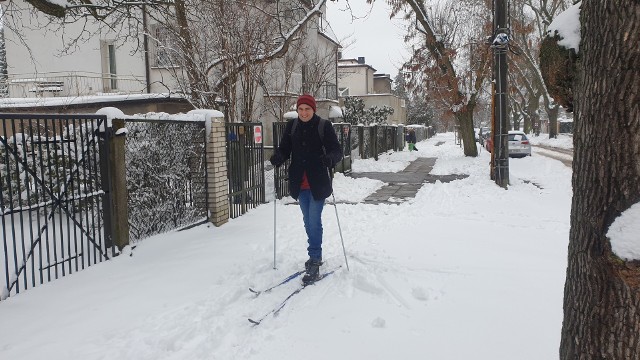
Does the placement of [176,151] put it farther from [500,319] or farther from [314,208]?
[500,319]

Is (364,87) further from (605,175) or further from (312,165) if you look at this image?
(605,175)

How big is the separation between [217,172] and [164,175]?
108cm

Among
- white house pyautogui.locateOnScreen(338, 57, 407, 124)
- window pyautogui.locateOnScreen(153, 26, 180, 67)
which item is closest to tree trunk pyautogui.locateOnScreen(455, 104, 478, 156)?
window pyautogui.locateOnScreen(153, 26, 180, 67)

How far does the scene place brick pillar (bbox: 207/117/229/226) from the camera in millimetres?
7668

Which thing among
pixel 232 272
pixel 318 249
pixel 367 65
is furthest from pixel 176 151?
pixel 367 65

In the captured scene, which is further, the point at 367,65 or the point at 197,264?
the point at 367,65

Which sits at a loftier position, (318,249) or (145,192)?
(145,192)

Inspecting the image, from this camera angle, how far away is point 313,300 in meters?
4.47

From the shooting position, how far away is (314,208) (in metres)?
5.19

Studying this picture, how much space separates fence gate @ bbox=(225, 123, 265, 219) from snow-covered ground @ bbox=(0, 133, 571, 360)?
4.41 ft

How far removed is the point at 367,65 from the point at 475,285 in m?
51.9

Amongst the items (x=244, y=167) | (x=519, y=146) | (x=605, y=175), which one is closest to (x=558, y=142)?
(x=519, y=146)

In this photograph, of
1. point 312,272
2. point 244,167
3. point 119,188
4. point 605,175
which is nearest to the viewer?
point 605,175

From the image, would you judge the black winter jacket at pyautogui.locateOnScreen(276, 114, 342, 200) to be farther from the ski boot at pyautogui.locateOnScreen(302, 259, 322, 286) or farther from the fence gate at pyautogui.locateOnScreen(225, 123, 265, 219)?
the fence gate at pyautogui.locateOnScreen(225, 123, 265, 219)
